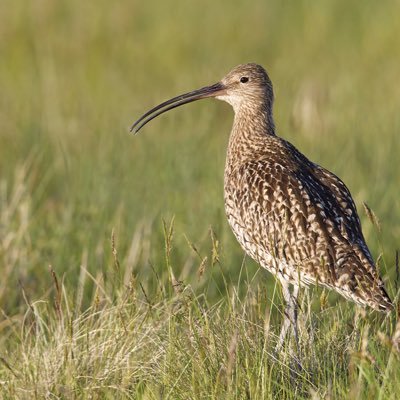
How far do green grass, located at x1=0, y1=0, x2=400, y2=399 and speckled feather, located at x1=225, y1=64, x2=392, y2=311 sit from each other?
0.15m

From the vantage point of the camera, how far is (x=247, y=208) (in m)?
5.99

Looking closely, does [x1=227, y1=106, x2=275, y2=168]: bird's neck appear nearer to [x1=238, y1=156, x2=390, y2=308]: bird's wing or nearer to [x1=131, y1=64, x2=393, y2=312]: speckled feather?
[x1=131, y1=64, x2=393, y2=312]: speckled feather

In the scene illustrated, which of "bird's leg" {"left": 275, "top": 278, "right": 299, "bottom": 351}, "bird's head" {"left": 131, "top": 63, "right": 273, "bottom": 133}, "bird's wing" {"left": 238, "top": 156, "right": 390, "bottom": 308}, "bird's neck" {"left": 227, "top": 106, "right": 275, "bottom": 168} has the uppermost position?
"bird's head" {"left": 131, "top": 63, "right": 273, "bottom": 133}

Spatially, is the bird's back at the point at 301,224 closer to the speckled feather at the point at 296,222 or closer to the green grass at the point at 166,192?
the speckled feather at the point at 296,222

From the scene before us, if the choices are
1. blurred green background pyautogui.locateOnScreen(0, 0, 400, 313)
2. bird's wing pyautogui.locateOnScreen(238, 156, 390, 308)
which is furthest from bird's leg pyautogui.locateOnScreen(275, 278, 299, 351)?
blurred green background pyautogui.locateOnScreen(0, 0, 400, 313)

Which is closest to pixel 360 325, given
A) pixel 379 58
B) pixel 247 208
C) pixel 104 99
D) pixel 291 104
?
pixel 247 208

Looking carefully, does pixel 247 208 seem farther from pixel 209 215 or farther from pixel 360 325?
pixel 209 215

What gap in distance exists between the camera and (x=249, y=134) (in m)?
6.71

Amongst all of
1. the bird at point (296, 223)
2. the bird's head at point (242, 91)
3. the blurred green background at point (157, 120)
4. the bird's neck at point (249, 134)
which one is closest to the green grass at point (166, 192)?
the blurred green background at point (157, 120)

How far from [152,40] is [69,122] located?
2.90m

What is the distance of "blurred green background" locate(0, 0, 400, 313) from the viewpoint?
7363 mm

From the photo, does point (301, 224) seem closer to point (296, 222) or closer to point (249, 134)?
point (296, 222)

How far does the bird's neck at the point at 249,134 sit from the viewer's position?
21.3 ft

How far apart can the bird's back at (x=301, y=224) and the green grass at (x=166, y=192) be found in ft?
0.49
